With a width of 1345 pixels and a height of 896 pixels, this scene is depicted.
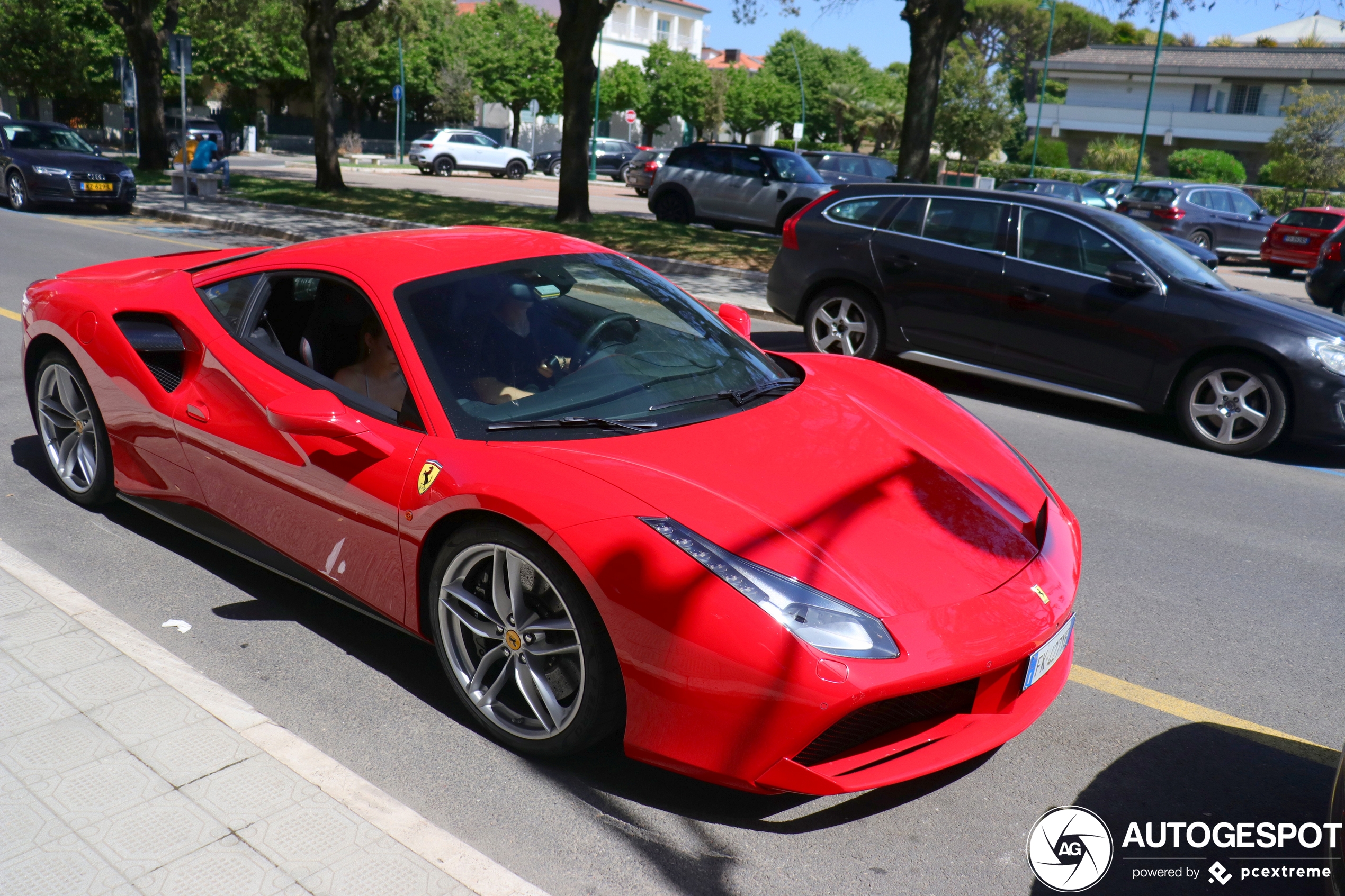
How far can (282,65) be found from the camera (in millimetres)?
55875

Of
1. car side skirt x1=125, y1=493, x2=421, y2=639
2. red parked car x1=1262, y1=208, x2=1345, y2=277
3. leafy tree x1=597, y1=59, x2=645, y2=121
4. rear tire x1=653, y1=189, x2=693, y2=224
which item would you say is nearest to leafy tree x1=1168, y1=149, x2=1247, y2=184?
red parked car x1=1262, y1=208, x2=1345, y2=277

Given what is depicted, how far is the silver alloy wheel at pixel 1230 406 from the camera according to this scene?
6898mm

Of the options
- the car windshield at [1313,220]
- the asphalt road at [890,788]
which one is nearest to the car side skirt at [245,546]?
the asphalt road at [890,788]

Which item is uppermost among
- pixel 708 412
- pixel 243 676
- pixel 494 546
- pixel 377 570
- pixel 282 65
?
pixel 282 65

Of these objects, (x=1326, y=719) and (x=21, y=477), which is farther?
(x=21, y=477)

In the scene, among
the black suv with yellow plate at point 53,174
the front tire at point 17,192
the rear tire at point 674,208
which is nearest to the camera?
the black suv with yellow plate at point 53,174

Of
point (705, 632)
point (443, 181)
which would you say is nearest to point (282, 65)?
point (443, 181)

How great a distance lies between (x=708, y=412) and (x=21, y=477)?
3912mm

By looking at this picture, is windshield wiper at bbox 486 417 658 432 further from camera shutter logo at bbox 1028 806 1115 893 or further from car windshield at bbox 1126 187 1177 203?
car windshield at bbox 1126 187 1177 203

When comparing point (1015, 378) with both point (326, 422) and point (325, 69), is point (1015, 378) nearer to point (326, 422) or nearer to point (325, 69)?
point (326, 422)

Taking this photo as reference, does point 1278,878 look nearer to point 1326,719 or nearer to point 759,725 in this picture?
point 1326,719

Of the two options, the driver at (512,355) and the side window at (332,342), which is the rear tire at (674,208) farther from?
the driver at (512,355)

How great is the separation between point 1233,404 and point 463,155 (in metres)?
36.8

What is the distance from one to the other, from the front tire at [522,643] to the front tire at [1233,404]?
221 inches
